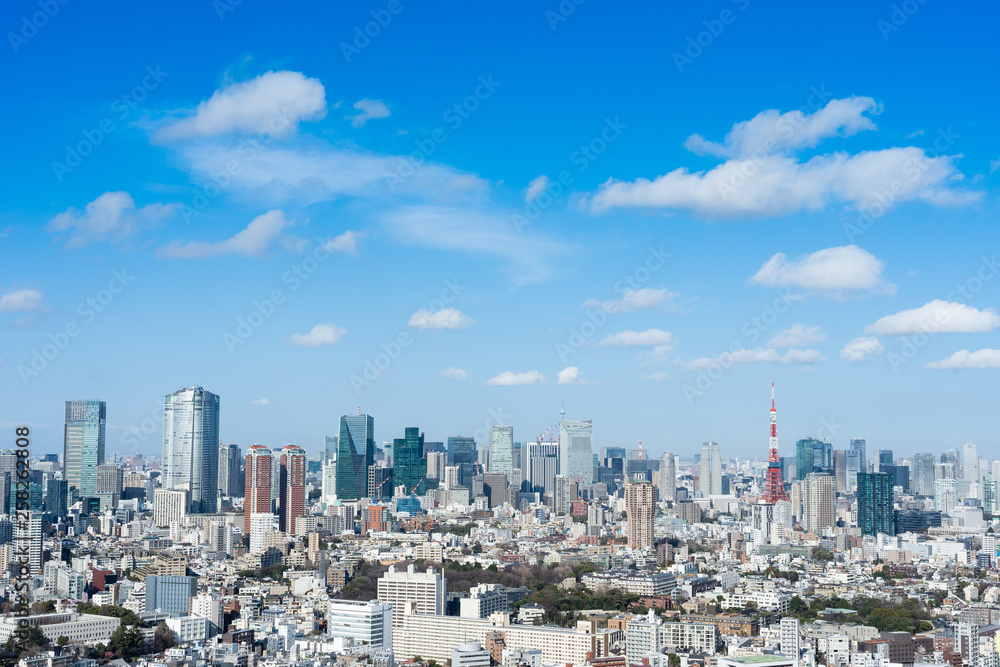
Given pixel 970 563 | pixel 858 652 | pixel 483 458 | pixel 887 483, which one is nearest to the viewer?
pixel 858 652

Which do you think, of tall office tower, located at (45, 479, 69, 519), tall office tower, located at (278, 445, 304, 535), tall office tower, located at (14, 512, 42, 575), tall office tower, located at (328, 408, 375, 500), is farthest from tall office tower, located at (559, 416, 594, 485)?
tall office tower, located at (14, 512, 42, 575)

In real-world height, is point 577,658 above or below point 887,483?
below

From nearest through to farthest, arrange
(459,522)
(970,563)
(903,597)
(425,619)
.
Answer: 1. (425,619)
2. (903,597)
3. (970,563)
4. (459,522)

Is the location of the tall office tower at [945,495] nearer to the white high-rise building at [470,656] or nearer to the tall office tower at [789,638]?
the tall office tower at [789,638]

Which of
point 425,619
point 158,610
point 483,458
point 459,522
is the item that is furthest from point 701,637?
point 483,458

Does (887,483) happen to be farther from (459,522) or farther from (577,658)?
(577,658)

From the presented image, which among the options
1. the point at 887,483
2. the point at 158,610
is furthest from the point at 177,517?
the point at 887,483

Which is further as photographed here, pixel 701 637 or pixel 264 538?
pixel 264 538
